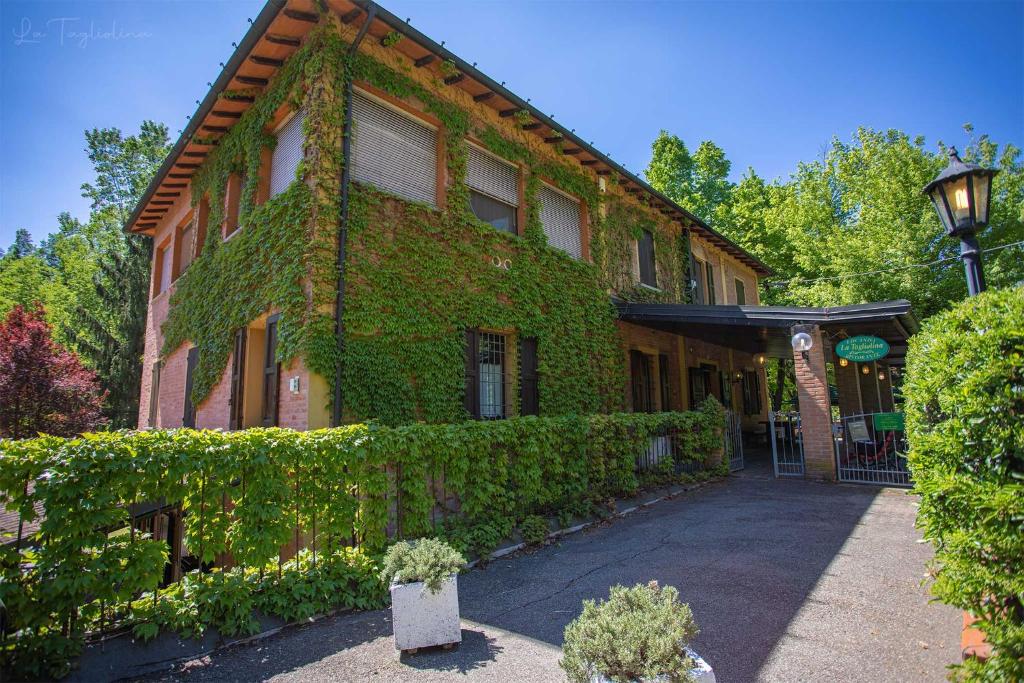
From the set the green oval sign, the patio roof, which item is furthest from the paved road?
the patio roof

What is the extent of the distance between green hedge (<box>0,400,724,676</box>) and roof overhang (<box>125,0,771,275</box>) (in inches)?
240

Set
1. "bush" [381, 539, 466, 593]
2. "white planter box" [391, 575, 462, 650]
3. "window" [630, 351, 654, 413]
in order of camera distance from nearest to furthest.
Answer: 1. "white planter box" [391, 575, 462, 650]
2. "bush" [381, 539, 466, 593]
3. "window" [630, 351, 654, 413]

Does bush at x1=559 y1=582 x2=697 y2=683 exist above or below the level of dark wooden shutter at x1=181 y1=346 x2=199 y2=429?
below

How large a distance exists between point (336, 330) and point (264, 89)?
5.01 m

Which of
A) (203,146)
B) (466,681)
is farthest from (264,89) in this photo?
(466,681)

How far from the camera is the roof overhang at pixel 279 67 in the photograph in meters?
7.41

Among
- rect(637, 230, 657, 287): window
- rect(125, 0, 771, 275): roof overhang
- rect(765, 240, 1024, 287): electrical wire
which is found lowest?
rect(637, 230, 657, 287): window

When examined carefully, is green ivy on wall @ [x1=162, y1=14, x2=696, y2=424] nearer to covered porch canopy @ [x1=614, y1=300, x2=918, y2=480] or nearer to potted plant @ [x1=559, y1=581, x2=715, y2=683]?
covered porch canopy @ [x1=614, y1=300, x2=918, y2=480]

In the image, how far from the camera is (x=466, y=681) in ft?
10.3

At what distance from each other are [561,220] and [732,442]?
6230 millimetres

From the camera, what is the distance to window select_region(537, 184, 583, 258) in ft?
36.1

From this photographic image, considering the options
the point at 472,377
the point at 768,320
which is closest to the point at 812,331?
the point at 768,320

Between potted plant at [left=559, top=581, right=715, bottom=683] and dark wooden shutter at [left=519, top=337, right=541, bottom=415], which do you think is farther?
dark wooden shutter at [left=519, top=337, right=541, bottom=415]

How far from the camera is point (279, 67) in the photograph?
8352mm
